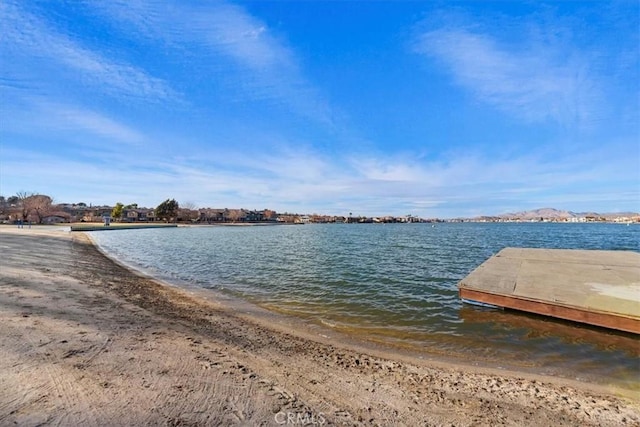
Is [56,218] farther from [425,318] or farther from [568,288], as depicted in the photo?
[568,288]

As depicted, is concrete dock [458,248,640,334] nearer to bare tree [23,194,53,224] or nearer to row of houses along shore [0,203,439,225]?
row of houses along shore [0,203,439,225]

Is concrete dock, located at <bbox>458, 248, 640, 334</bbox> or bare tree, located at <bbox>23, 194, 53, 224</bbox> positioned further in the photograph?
bare tree, located at <bbox>23, 194, 53, 224</bbox>

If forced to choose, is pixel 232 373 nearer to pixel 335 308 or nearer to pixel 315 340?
pixel 315 340

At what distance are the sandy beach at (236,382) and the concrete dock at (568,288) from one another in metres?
3.52

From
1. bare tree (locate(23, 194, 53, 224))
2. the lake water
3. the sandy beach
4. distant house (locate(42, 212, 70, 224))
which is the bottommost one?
the lake water

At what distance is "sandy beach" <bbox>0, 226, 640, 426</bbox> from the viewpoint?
11.3 feet

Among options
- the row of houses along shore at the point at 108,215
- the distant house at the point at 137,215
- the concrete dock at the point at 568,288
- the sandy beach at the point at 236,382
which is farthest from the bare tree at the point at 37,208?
the concrete dock at the point at 568,288
